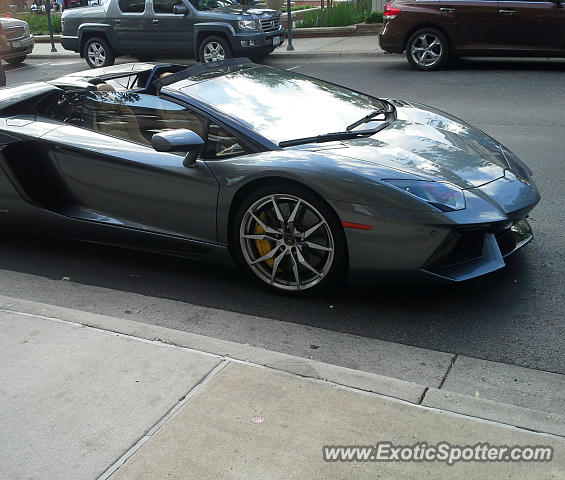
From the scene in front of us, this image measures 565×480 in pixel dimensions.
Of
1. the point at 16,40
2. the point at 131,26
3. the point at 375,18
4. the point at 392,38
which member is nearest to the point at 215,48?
the point at 131,26

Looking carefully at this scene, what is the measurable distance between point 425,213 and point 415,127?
3.90ft

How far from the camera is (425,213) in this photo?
3957 millimetres

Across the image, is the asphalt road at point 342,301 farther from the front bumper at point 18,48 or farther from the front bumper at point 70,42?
the front bumper at point 18,48

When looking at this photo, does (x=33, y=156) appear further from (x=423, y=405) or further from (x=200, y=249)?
(x=423, y=405)

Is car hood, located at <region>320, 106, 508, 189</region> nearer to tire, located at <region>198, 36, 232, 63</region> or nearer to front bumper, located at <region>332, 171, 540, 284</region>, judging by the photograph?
front bumper, located at <region>332, 171, 540, 284</region>

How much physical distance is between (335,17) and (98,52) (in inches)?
238

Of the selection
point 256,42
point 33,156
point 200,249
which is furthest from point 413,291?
point 256,42

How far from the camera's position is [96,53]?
643 inches

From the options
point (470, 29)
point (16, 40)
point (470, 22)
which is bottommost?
point (16, 40)

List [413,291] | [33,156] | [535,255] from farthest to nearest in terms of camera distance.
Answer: [33,156] → [535,255] → [413,291]

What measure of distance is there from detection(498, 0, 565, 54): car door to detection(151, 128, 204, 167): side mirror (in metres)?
8.85

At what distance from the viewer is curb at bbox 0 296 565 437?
299 cm

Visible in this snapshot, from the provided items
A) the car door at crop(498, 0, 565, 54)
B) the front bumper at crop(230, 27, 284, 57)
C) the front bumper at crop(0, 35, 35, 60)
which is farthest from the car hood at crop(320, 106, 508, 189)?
the front bumper at crop(0, 35, 35, 60)

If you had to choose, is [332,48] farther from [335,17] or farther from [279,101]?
[279,101]
